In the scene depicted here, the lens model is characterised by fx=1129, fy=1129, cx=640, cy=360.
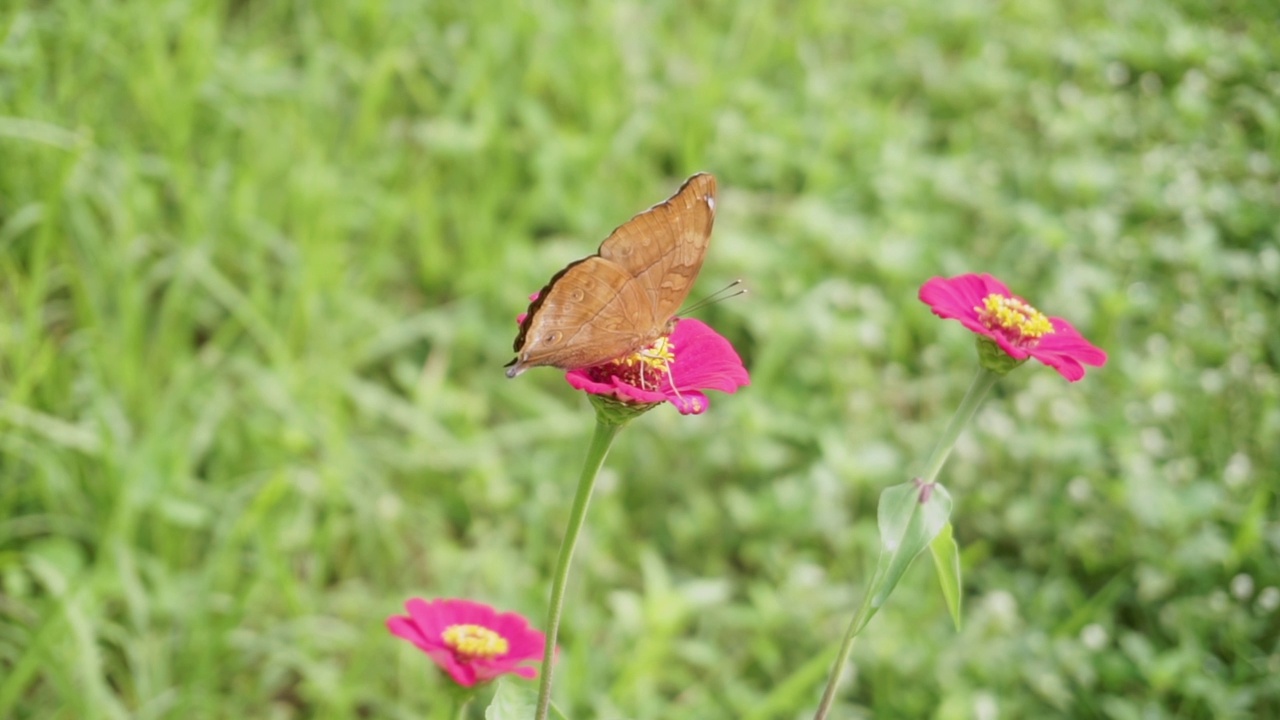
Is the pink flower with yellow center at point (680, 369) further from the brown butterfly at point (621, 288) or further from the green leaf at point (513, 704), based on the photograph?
the green leaf at point (513, 704)

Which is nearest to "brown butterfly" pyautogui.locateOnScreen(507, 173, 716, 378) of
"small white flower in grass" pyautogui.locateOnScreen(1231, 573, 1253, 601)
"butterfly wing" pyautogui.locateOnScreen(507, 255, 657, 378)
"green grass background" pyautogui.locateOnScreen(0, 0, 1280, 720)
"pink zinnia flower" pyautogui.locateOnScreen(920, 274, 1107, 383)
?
"butterfly wing" pyautogui.locateOnScreen(507, 255, 657, 378)

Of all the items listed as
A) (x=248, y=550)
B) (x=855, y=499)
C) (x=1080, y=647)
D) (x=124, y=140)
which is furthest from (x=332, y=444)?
(x=1080, y=647)

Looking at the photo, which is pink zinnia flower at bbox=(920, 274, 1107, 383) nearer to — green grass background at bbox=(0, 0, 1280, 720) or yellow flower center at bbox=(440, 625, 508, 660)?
yellow flower center at bbox=(440, 625, 508, 660)

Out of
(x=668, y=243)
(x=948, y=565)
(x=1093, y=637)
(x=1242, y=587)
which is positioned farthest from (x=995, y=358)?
(x=1242, y=587)

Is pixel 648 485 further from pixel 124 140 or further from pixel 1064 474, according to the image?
pixel 124 140

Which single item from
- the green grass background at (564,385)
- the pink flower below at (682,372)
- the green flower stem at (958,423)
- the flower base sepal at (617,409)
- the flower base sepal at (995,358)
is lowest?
the green grass background at (564,385)

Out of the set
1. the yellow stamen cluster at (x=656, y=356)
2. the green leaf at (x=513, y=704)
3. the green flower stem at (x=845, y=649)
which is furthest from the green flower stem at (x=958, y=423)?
the green leaf at (x=513, y=704)
